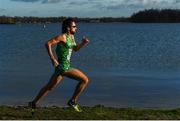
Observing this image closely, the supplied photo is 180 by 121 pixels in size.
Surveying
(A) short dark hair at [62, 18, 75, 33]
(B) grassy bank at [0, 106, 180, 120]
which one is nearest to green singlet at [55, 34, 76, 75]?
(A) short dark hair at [62, 18, 75, 33]

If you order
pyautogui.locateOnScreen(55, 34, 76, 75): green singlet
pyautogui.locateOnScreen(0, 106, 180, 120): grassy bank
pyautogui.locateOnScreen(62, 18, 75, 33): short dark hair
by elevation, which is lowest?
pyautogui.locateOnScreen(0, 106, 180, 120): grassy bank

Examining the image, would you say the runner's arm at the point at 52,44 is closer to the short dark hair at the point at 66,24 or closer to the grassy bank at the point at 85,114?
the short dark hair at the point at 66,24

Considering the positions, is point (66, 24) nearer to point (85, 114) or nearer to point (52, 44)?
point (52, 44)

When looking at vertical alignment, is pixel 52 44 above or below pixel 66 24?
below

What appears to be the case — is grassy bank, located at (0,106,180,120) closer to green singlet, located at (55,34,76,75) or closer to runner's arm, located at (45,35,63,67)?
green singlet, located at (55,34,76,75)

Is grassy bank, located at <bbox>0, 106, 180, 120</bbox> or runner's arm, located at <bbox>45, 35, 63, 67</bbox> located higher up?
runner's arm, located at <bbox>45, 35, 63, 67</bbox>

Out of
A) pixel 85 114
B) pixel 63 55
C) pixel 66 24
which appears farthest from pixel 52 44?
pixel 85 114

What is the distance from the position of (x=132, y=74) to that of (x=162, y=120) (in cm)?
1596

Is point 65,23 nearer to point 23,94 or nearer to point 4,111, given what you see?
point 4,111

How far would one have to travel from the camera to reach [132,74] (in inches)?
1024

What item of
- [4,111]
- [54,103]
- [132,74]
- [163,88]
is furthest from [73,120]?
[132,74]

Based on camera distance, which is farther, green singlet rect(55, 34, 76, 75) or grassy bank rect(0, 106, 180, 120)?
green singlet rect(55, 34, 76, 75)

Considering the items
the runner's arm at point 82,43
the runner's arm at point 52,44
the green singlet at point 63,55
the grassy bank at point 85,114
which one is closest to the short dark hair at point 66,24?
the green singlet at point 63,55

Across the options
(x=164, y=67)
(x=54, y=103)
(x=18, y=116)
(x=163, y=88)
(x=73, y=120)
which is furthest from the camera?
(x=164, y=67)
